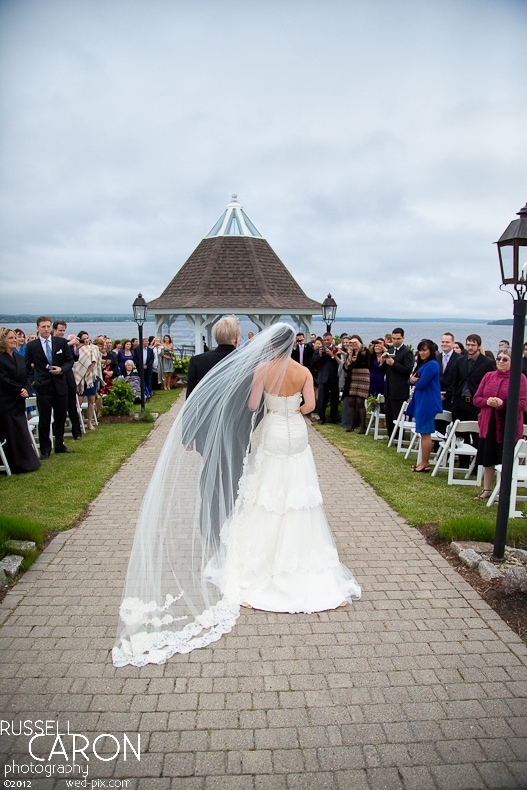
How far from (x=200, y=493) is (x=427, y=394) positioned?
518 cm

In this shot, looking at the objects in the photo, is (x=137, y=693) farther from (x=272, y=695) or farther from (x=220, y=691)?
(x=272, y=695)

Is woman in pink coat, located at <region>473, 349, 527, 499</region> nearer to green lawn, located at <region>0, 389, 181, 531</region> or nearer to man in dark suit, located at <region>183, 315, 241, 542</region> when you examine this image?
man in dark suit, located at <region>183, 315, 241, 542</region>

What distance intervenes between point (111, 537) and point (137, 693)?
284cm

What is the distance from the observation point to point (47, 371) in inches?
387

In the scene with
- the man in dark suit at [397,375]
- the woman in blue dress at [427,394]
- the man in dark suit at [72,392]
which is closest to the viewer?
the woman in blue dress at [427,394]

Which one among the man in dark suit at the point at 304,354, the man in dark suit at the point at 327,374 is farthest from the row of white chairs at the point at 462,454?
the man in dark suit at the point at 304,354

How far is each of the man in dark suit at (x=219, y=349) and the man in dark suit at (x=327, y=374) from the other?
28.1 feet

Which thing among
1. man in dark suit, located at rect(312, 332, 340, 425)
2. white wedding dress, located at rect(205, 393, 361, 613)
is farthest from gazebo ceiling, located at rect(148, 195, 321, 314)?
white wedding dress, located at rect(205, 393, 361, 613)

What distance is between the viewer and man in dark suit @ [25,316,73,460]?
978 centimetres

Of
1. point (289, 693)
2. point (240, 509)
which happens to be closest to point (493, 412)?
point (240, 509)

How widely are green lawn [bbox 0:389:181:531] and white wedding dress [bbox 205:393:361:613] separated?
8.48 ft

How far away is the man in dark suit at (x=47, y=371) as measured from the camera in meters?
9.78

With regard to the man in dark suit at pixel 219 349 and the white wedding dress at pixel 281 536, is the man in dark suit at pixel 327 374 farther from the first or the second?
the white wedding dress at pixel 281 536

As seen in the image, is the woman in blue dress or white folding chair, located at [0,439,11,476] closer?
white folding chair, located at [0,439,11,476]
